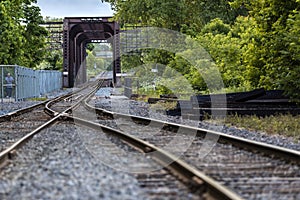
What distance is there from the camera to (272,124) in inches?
455

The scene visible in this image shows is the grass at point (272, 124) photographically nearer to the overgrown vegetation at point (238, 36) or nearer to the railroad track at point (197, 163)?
the overgrown vegetation at point (238, 36)

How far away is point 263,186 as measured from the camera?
16.8ft

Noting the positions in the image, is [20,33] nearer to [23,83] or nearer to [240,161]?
[23,83]

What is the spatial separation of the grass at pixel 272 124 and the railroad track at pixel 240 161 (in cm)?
187

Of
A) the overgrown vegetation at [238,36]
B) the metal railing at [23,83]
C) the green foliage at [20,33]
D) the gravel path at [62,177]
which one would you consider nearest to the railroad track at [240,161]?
the gravel path at [62,177]

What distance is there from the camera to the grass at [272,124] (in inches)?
412

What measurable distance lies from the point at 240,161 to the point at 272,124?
514 cm

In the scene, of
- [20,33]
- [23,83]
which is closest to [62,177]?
[23,83]

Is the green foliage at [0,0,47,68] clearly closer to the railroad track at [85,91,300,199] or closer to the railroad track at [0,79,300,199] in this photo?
the railroad track at [0,79,300,199]

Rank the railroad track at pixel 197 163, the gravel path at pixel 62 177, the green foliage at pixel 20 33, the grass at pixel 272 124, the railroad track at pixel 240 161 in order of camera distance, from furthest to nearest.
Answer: the green foliage at pixel 20 33
the grass at pixel 272 124
the railroad track at pixel 240 161
the railroad track at pixel 197 163
the gravel path at pixel 62 177

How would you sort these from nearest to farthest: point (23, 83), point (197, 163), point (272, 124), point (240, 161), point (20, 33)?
point (197, 163)
point (240, 161)
point (272, 124)
point (23, 83)
point (20, 33)

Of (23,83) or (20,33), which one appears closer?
(23,83)

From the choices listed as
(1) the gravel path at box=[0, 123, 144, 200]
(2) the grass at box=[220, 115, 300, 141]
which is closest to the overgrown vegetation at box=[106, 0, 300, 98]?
(2) the grass at box=[220, 115, 300, 141]

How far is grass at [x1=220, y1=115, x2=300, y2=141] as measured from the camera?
1048 centimetres
